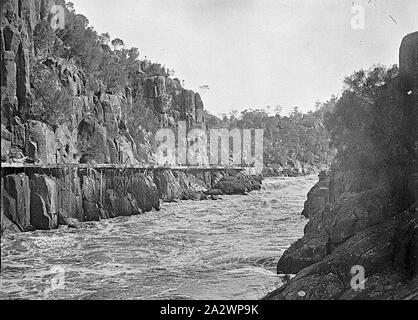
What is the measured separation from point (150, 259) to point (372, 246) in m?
6.84

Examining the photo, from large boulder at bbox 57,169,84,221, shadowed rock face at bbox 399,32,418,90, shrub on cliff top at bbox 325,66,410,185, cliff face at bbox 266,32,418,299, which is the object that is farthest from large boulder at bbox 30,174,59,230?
shadowed rock face at bbox 399,32,418,90

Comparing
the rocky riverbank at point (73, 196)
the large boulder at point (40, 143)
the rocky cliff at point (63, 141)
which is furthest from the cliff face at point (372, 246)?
the large boulder at point (40, 143)

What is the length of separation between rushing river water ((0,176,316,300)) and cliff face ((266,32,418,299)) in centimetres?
142

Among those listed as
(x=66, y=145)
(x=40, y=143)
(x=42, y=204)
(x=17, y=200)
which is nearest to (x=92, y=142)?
(x=66, y=145)

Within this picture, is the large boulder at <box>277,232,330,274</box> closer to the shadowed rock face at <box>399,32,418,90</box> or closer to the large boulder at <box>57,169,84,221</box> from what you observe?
the shadowed rock face at <box>399,32,418,90</box>

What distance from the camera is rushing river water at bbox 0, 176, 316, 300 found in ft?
25.5

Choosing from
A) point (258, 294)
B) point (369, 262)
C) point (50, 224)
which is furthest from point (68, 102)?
point (369, 262)

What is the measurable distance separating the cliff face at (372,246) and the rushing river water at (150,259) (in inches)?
55.8

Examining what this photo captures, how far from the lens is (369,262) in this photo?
518 centimetres

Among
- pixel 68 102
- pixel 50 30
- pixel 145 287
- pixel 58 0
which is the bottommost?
pixel 145 287

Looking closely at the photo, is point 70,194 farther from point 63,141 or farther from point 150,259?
point 150,259

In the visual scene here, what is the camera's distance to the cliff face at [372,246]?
4812 millimetres

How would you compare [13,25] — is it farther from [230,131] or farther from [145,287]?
[230,131]
